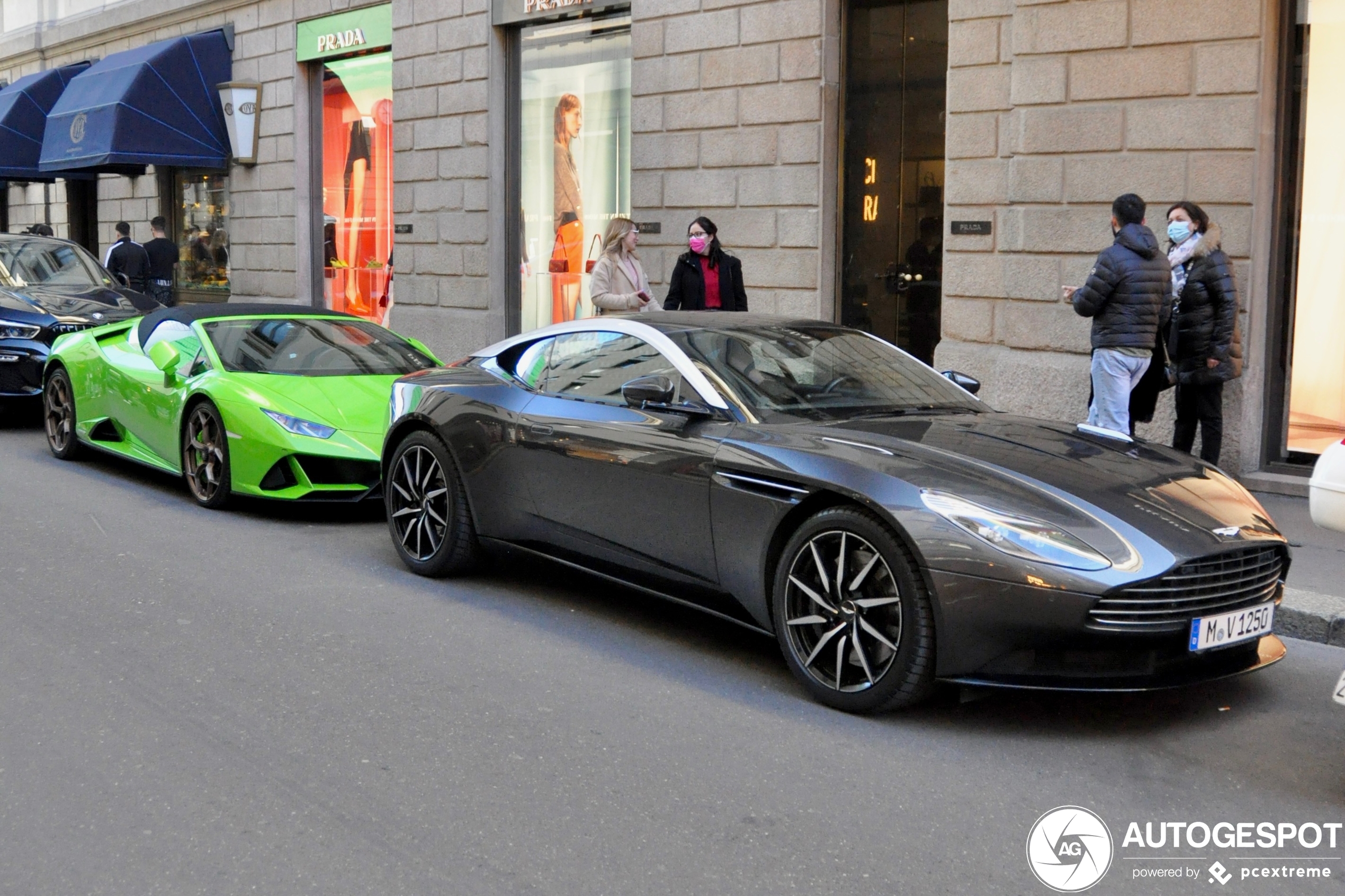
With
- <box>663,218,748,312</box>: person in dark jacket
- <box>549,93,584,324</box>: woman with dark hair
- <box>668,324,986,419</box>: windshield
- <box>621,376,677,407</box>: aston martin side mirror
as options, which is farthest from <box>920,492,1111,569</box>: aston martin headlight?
<box>549,93,584,324</box>: woman with dark hair

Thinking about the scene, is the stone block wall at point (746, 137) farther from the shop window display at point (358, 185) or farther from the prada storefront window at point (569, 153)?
the shop window display at point (358, 185)

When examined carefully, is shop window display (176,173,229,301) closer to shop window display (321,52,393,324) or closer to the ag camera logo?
shop window display (321,52,393,324)

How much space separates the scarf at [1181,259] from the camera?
9375 millimetres

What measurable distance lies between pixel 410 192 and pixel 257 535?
36.6 ft

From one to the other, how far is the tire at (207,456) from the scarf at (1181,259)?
5949mm

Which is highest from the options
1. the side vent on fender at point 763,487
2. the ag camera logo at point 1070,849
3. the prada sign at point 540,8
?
the prada sign at point 540,8

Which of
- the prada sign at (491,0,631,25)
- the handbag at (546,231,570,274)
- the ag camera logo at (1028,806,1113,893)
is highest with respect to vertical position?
the prada sign at (491,0,631,25)

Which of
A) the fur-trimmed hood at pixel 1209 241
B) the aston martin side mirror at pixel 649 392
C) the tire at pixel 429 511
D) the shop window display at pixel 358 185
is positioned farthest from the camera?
the shop window display at pixel 358 185

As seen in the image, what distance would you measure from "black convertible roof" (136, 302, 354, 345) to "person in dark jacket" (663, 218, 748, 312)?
103 inches

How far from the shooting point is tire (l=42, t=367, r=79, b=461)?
10672 millimetres

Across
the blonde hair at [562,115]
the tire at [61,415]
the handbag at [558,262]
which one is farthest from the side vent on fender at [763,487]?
the blonde hair at [562,115]

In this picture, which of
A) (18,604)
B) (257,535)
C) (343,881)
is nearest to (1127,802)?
(343,881)

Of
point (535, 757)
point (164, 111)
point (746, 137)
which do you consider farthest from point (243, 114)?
point (535, 757)

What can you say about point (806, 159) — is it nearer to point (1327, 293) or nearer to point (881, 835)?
point (1327, 293)
